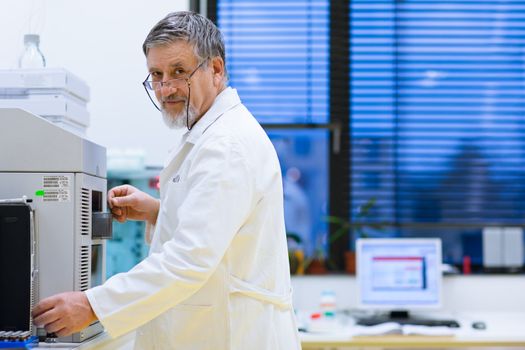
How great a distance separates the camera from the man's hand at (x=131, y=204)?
220 centimetres

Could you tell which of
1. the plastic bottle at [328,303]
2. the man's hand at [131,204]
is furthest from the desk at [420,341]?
the man's hand at [131,204]

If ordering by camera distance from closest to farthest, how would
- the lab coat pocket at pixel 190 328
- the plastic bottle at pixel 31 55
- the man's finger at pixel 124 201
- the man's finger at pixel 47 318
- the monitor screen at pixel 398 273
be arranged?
the man's finger at pixel 47 318
the lab coat pocket at pixel 190 328
the man's finger at pixel 124 201
the plastic bottle at pixel 31 55
the monitor screen at pixel 398 273

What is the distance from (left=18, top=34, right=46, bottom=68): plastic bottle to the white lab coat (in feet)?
2.04

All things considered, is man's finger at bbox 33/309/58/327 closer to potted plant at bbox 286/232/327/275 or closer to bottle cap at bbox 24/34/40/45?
bottle cap at bbox 24/34/40/45

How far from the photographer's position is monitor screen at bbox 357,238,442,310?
4070 millimetres

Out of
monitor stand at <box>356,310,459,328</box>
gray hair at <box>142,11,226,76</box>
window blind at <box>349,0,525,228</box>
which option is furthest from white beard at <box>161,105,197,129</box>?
window blind at <box>349,0,525,228</box>

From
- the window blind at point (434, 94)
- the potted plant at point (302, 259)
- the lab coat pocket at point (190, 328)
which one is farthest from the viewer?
the window blind at point (434, 94)

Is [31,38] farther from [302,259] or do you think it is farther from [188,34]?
[302,259]

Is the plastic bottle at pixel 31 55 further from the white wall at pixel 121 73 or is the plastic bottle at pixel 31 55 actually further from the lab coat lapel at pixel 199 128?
the white wall at pixel 121 73

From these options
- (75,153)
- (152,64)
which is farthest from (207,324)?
(152,64)

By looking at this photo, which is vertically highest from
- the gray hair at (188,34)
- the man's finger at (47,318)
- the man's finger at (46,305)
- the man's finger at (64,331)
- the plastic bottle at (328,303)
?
the gray hair at (188,34)

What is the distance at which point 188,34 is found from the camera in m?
1.90

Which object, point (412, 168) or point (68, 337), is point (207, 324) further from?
point (412, 168)

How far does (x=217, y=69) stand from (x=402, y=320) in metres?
2.35
